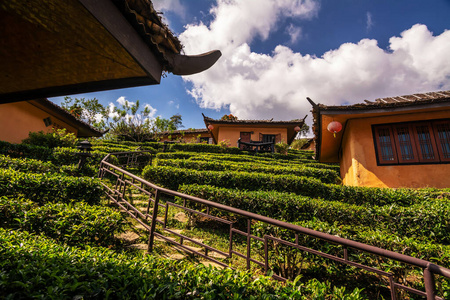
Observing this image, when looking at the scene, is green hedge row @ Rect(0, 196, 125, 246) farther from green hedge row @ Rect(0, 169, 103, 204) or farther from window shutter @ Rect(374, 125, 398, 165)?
window shutter @ Rect(374, 125, 398, 165)

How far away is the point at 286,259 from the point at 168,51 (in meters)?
4.17

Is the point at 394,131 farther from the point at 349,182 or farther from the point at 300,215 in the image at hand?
the point at 300,215

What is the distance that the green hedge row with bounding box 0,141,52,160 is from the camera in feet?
26.3

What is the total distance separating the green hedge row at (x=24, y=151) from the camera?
26.3 feet

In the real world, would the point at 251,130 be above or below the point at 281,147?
above

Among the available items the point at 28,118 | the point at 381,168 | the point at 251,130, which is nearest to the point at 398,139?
the point at 381,168

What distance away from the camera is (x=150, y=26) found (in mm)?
1813

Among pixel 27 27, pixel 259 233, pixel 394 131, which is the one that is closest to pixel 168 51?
pixel 27 27

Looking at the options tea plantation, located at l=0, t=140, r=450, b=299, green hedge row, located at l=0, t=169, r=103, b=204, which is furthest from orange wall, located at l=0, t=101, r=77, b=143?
green hedge row, located at l=0, t=169, r=103, b=204

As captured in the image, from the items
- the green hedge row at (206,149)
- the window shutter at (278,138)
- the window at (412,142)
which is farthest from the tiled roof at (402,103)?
the window shutter at (278,138)

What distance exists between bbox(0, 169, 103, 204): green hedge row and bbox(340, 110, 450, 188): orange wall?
33.4ft

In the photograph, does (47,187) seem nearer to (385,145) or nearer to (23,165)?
(23,165)

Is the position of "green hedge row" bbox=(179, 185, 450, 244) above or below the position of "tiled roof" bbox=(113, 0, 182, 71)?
below

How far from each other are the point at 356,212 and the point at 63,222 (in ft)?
21.6
